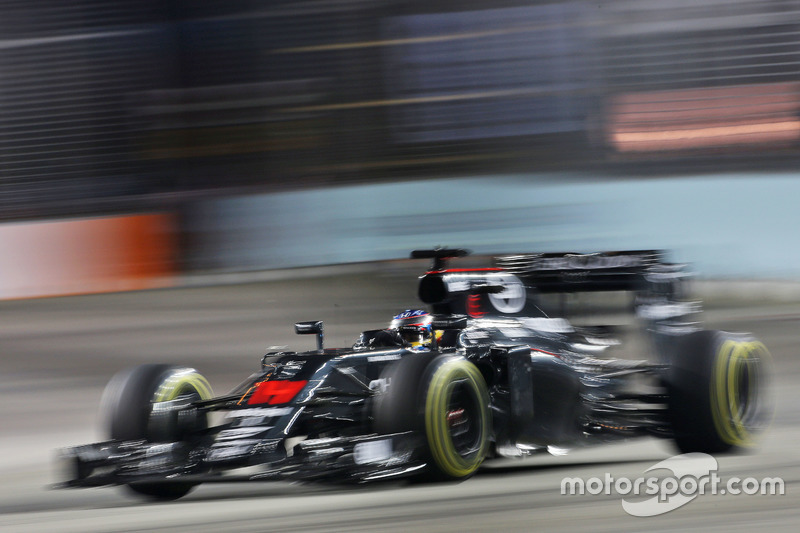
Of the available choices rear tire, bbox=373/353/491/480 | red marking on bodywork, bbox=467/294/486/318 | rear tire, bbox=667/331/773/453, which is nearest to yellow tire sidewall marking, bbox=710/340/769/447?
rear tire, bbox=667/331/773/453

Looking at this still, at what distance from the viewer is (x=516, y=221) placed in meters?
14.2

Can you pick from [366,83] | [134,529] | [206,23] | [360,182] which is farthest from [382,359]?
[206,23]

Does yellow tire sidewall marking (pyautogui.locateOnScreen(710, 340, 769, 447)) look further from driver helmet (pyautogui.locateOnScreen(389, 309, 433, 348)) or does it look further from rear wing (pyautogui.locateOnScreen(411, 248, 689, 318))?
driver helmet (pyautogui.locateOnScreen(389, 309, 433, 348))

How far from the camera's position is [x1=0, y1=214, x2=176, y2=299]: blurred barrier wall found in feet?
45.6

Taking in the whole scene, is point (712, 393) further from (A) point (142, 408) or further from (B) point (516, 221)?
(B) point (516, 221)

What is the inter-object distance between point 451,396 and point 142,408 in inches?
72.0

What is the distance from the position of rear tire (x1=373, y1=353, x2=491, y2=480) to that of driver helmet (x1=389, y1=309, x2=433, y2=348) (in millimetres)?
831

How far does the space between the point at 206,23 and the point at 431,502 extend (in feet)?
40.7

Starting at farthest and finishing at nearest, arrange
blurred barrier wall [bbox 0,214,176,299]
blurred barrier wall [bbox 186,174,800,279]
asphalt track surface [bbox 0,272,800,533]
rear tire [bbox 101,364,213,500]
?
blurred barrier wall [bbox 0,214,176,299] → blurred barrier wall [bbox 186,174,800,279] → rear tire [bbox 101,364,213,500] → asphalt track surface [bbox 0,272,800,533]

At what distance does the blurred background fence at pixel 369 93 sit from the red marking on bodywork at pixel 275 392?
866 centimetres

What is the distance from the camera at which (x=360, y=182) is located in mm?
14766

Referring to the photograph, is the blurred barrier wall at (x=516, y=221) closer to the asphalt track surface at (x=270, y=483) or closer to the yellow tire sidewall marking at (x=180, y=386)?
the asphalt track surface at (x=270, y=483)

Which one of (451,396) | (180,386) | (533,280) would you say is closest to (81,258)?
(533,280)

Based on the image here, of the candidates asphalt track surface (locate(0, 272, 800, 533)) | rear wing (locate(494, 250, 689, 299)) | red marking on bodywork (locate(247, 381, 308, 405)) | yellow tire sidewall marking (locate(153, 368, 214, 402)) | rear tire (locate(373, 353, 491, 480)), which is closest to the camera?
asphalt track surface (locate(0, 272, 800, 533))
